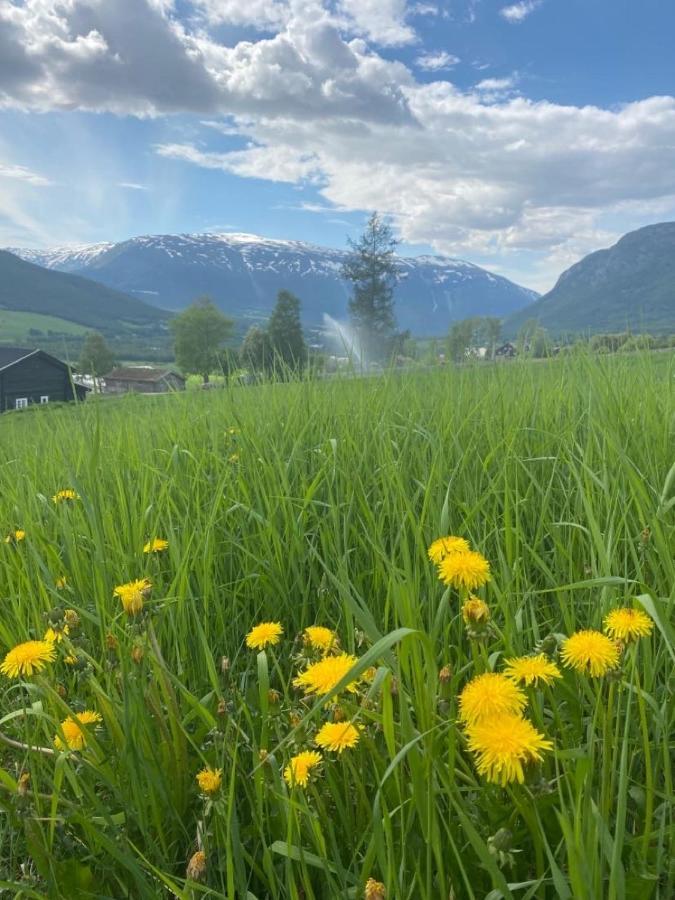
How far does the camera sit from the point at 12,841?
118cm

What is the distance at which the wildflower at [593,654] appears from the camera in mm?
826

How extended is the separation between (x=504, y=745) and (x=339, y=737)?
279mm

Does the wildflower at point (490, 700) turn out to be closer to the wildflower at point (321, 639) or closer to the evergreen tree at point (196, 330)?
the wildflower at point (321, 639)

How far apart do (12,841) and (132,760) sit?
1.10 feet

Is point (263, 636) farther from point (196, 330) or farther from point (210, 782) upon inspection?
point (196, 330)

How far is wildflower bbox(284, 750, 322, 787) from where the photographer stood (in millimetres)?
894

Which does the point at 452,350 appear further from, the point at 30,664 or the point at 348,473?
the point at 30,664

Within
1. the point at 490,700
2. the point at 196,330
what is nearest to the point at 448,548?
the point at 490,700

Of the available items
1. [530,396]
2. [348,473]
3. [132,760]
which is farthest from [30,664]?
[530,396]

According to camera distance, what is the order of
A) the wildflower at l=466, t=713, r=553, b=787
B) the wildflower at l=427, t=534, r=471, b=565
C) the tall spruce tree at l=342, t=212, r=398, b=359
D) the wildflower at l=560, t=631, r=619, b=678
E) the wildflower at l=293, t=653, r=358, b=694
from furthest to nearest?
the tall spruce tree at l=342, t=212, r=398, b=359 → the wildflower at l=427, t=534, r=471, b=565 → the wildflower at l=293, t=653, r=358, b=694 → the wildflower at l=560, t=631, r=619, b=678 → the wildflower at l=466, t=713, r=553, b=787

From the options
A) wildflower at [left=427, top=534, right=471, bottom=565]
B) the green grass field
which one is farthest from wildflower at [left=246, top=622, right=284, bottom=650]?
the green grass field

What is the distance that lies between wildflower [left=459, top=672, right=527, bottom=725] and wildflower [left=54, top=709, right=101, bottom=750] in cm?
73

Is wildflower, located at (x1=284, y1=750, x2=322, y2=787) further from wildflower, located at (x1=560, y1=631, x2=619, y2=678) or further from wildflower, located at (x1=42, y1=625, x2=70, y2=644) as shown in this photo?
wildflower, located at (x1=42, y1=625, x2=70, y2=644)

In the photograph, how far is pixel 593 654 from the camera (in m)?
0.83
